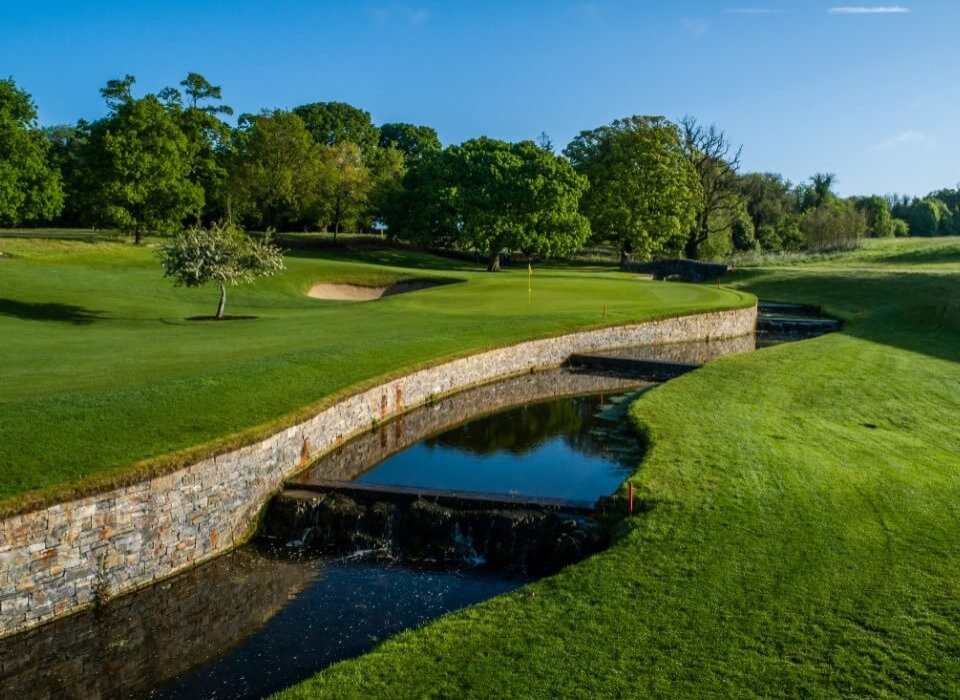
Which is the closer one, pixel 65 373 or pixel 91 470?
pixel 91 470

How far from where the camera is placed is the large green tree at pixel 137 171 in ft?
168

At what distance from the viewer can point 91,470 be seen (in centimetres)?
1063

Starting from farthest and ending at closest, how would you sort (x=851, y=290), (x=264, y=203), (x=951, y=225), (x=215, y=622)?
1. (x=951, y=225)
2. (x=264, y=203)
3. (x=851, y=290)
4. (x=215, y=622)

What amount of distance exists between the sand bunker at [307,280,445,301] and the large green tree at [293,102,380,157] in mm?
54944

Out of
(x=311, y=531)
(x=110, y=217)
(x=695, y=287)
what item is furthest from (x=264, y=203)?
(x=311, y=531)

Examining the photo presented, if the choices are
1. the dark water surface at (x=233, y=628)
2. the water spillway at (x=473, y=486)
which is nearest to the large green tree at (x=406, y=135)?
the water spillway at (x=473, y=486)

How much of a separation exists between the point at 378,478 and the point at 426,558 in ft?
12.2

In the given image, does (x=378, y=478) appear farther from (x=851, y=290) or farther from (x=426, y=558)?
(x=851, y=290)

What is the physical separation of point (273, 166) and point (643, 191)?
3362cm

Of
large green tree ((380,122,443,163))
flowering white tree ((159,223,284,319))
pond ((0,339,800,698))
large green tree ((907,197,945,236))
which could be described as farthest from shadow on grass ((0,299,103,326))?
large green tree ((907,197,945,236))

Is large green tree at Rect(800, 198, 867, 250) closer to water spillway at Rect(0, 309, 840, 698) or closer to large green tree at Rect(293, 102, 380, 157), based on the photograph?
large green tree at Rect(293, 102, 380, 157)

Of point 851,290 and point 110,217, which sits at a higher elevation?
point 110,217

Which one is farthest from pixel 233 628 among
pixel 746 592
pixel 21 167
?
pixel 21 167

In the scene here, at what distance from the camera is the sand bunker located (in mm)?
43969
